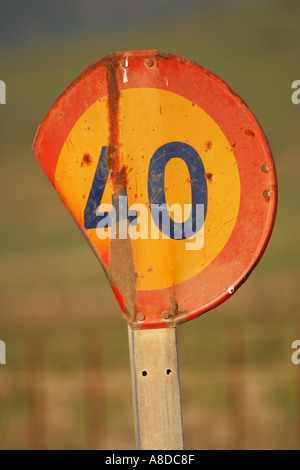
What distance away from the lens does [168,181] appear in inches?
61.6

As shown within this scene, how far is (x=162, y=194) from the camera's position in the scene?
1562 mm

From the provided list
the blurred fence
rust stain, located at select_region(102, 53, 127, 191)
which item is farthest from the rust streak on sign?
the blurred fence

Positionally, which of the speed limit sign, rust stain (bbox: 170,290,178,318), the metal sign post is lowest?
the metal sign post

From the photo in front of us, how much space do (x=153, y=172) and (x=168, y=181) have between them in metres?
0.04

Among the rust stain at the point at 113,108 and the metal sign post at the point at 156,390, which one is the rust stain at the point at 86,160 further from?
the metal sign post at the point at 156,390

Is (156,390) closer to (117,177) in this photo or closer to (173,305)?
(173,305)

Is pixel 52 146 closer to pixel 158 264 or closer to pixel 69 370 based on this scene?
pixel 158 264

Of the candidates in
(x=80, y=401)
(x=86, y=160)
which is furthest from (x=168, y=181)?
(x=80, y=401)

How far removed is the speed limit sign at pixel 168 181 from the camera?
1554mm

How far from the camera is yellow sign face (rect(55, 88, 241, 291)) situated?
1556mm

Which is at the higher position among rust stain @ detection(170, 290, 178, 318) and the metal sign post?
rust stain @ detection(170, 290, 178, 318)

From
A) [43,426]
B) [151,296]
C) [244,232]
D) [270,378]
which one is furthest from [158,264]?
[270,378]

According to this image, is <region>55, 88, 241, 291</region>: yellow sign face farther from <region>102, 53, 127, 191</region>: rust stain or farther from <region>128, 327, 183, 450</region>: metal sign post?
<region>128, 327, 183, 450</region>: metal sign post

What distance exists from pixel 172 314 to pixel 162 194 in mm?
259
